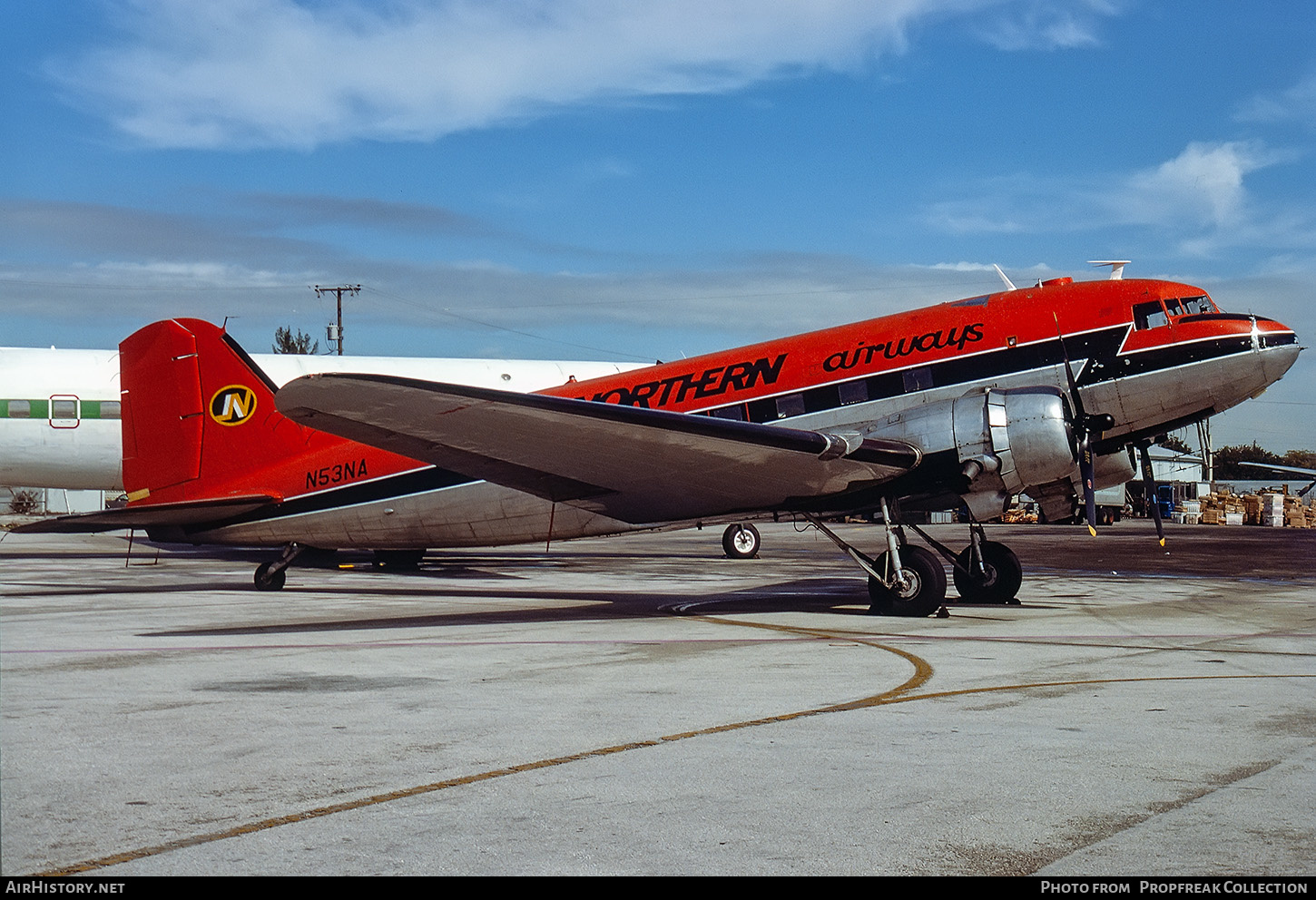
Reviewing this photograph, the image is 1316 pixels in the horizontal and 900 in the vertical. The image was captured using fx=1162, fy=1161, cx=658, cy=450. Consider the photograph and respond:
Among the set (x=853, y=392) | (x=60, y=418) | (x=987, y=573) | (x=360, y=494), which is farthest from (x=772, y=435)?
(x=60, y=418)

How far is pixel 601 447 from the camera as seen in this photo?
14.2 meters

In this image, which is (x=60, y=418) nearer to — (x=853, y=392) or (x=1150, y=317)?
(x=853, y=392)

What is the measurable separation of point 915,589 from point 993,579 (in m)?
2.90

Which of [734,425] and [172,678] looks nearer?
[172,678]

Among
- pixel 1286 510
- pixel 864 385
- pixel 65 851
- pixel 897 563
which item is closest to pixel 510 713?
pixel 65 851

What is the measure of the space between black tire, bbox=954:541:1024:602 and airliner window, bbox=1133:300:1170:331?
3.79 m

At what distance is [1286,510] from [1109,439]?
5429 cm

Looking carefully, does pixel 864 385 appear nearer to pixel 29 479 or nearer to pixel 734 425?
pixel 734 425

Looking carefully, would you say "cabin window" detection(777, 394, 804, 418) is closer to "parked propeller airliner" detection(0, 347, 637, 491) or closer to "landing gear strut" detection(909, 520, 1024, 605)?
"landing gear strut" detection(909, 520, 1024, 605)

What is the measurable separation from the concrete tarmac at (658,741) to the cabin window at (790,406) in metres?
2.96

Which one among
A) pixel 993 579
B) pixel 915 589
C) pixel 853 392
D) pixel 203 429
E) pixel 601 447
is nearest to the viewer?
pixel 601 447

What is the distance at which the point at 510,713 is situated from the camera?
8.32m

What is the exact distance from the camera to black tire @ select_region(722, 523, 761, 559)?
30.4m

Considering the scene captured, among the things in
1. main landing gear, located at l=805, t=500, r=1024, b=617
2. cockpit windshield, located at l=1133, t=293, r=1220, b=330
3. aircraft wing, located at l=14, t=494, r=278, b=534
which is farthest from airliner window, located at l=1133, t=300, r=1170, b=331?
aircraft wing, located at l=14, t=494, r=278, b=534
